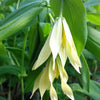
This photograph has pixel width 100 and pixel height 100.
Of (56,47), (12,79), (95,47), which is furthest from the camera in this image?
(12,79)

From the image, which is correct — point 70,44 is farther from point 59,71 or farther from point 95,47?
point 95,47

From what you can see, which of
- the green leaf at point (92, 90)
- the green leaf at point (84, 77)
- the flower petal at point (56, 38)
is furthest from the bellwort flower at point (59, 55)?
the green leaf at point (92, 90)

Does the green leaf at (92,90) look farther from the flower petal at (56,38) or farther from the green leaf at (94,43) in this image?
the flower petal at (56,38)

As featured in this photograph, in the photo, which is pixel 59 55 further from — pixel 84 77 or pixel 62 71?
pixel 84 77

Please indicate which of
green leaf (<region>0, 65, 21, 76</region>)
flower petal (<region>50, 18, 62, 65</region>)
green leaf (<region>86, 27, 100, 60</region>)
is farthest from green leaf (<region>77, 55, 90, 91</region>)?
green leaf (<region>0, 65, 21, 76</region>)

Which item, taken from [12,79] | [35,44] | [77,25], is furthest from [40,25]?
[12,79]

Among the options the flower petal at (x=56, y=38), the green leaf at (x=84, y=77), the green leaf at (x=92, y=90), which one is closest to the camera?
the flower petal at (x=56, y=38)

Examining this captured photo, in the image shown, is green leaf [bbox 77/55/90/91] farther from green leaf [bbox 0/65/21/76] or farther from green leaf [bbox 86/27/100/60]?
green leaf [bbox 0/65/21/76]
